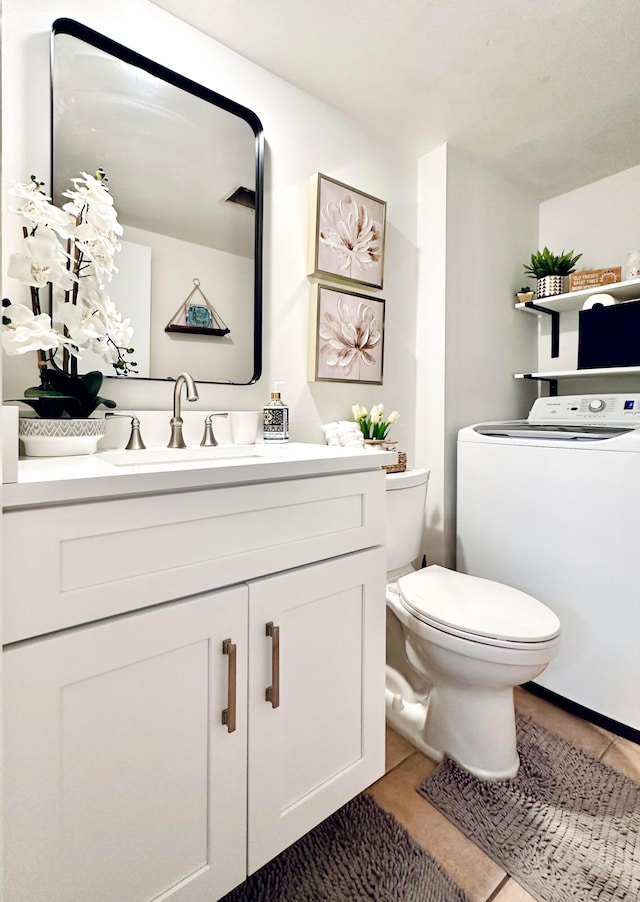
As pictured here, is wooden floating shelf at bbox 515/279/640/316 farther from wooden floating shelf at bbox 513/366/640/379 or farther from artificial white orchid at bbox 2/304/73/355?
artificial white orchid at bbox 2/304/73/355

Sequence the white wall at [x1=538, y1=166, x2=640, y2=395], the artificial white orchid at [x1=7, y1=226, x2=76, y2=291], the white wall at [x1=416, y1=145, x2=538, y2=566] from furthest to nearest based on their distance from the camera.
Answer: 1. the white wall at [x1=538, y1=166, x2=640, y2=395]
2. the white wall at [x1=416, y1=145, x2=538, y2=566]
3. the artificial white orchid at [x1=7, y1=226, x2=76, y2=291]

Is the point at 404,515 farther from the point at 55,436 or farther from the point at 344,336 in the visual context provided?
the point at 55,436

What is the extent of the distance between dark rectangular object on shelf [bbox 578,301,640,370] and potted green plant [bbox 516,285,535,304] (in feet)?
0.88

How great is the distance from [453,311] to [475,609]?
1.28 m

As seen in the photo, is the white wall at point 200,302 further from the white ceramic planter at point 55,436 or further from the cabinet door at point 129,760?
the cabinet door at point 129,760

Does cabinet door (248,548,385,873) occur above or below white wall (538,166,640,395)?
below

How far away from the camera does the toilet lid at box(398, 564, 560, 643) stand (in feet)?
4.10

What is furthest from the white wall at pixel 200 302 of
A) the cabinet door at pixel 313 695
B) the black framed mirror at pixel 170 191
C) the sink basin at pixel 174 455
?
the cabinet door at pixel 313 695

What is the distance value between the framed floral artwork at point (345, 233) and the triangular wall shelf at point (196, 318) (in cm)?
44

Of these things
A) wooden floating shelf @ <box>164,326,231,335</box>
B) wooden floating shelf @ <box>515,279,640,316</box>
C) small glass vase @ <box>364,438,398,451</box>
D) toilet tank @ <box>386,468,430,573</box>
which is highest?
wooden floating shelf @ <box>515,279,640,316</box>

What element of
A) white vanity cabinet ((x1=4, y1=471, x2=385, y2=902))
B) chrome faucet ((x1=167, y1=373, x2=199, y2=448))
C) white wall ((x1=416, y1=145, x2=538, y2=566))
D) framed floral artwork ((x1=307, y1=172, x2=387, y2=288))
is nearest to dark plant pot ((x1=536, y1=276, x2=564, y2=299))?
white wall ((x1=416, y1=145, x2=538, y2=566))

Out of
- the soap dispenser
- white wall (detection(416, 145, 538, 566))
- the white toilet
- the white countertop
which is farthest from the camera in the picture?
white wall (detection(416, 145, 538, 566))

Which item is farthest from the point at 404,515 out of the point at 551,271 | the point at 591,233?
the point at 591,233

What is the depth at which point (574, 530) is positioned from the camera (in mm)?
1619
